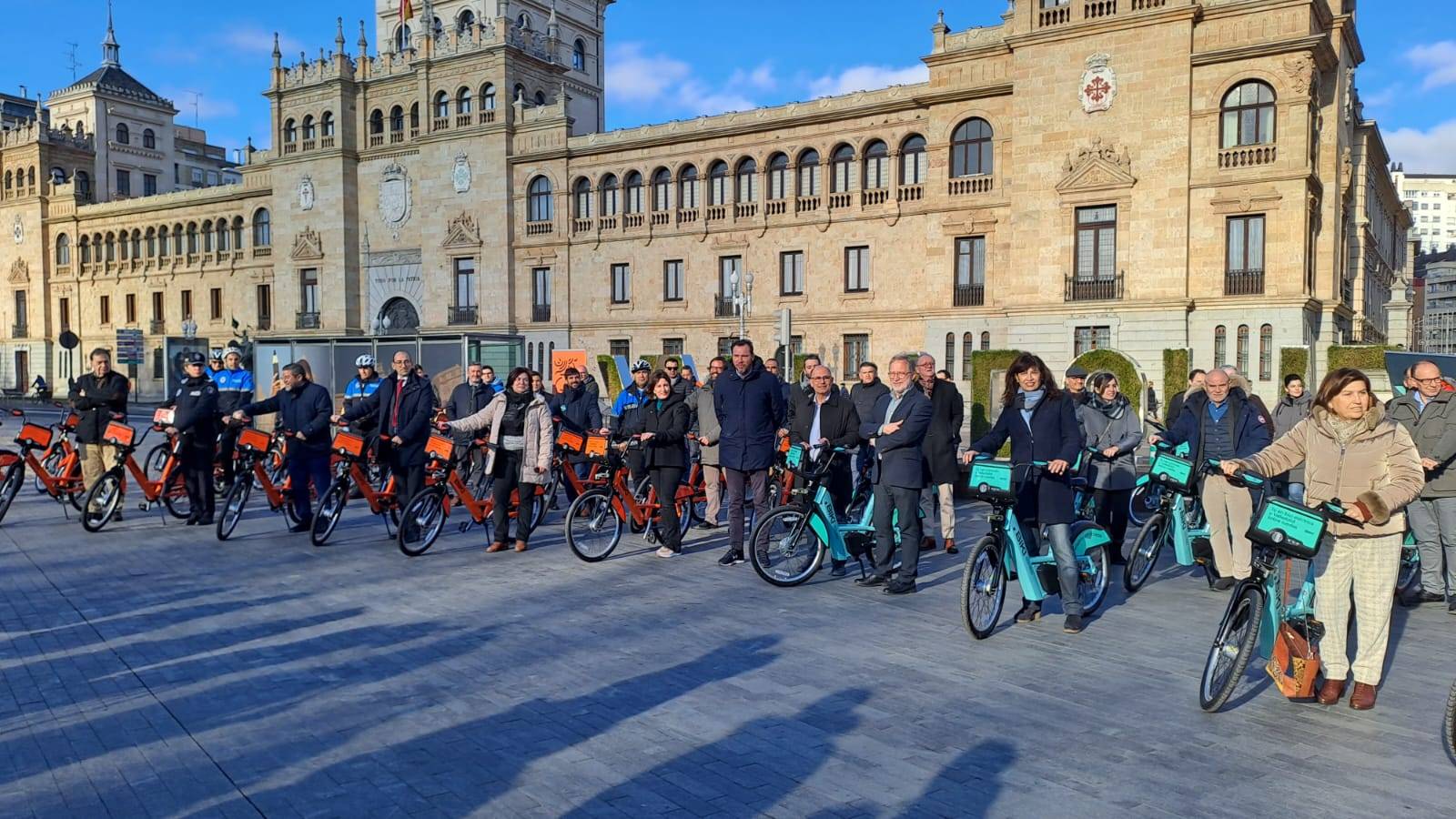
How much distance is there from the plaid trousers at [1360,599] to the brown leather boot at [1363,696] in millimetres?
36

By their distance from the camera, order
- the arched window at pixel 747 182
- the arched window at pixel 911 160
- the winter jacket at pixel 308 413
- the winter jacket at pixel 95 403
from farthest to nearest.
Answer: the arched window at pixel 747 182
the arched window at pixel 911 160
the winter jacket at pixel 95 403
the winter jacket at pixel 308 413

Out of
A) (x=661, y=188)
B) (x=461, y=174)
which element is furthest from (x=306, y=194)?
(x=661, y=188)

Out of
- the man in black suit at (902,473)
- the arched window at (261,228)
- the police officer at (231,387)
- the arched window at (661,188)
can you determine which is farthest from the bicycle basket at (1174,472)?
the arched window at (261,228)

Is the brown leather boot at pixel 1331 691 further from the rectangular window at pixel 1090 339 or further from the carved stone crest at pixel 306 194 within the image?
the carved stone crest at pixel 306 194

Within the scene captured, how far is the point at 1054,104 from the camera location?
2812cm

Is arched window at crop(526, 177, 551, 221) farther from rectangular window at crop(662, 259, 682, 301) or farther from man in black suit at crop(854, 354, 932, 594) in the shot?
man in black suit at crop(854, 354, 932, 594)

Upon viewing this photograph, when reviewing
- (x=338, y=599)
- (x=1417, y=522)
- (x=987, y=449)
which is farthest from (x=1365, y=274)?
(x=338, y=599)

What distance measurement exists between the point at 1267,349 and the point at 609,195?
23715 mm

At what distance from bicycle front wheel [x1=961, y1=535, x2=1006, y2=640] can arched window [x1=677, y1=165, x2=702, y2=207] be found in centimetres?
3181

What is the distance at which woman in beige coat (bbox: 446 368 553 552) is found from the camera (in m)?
10.3

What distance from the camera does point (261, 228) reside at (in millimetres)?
49938

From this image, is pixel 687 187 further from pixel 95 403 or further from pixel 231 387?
pixel 95 403

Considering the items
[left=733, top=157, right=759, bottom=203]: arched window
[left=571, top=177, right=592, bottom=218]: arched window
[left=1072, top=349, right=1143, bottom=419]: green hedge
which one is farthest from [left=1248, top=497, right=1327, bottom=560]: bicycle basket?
[left=571, top=177, right=592, bottom=218]: arched window

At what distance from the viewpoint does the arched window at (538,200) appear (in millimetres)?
40719
